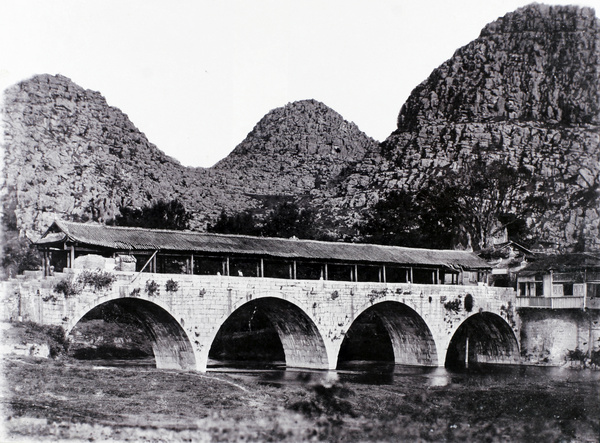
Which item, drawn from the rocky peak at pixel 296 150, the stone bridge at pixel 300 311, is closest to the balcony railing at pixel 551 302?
the stone bridge at pixel 300 311

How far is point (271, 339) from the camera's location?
54.6 metres

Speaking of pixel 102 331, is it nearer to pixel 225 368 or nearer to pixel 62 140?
pixel 225 368

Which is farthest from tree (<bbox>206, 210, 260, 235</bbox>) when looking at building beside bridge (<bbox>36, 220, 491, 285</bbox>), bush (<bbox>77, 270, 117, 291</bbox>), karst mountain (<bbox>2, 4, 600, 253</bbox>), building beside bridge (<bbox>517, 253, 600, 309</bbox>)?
bush (<bbox>77, 270, 117, 291</bbox>)

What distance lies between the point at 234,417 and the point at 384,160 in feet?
311

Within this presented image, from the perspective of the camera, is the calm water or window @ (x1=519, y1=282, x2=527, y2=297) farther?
window @ (x1=519, y1=282, x2=527, y2=297)

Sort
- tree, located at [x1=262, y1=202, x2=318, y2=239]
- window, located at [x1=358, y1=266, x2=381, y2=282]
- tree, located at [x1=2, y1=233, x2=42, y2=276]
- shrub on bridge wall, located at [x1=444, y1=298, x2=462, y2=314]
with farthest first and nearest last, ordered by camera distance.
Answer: tree, located at [x1=262, y1=202, x2=318, y2=239] < window, located at [x1=358, y1=266, x2=381, y2=282] < tree, located at [x1=2, y1=233, x2=42, y2=276] < shrub on bridge wall, located at [x1=444, y1=298, x2=462, y2=314]

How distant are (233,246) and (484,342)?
20655 mm

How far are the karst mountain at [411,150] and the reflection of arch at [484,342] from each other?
35.5 m

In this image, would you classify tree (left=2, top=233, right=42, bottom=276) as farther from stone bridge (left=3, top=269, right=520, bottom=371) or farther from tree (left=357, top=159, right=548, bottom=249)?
tree (left=357, top=159, right=548, bottom=249)

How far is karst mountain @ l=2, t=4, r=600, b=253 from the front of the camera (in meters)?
88.9

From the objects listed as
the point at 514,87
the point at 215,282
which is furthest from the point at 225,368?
the point at 514,87

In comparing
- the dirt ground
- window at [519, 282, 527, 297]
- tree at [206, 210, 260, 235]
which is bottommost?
the dirt ground

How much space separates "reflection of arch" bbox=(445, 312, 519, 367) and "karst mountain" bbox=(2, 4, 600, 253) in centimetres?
3550

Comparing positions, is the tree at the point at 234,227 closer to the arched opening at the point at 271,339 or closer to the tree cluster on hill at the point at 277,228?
the tree cluster on hill at the point at 277,228
